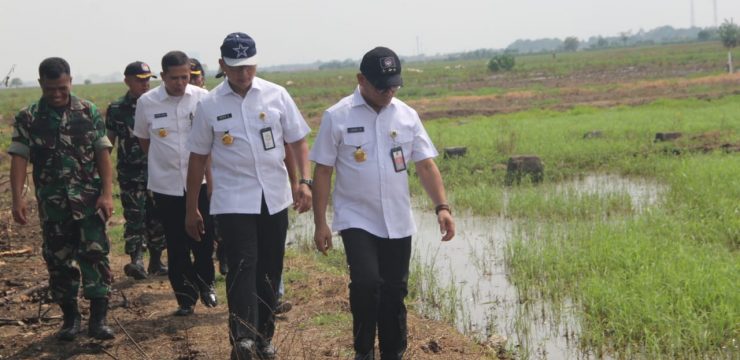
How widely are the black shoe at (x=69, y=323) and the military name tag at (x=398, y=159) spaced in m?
2.26

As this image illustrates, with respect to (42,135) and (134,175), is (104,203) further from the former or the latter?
(134,175)

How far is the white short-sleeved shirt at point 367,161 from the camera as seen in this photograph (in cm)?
393

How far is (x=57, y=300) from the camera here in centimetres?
494

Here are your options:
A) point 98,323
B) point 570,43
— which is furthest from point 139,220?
point 570,43

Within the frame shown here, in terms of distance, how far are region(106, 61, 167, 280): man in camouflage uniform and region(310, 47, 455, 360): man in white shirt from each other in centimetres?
266

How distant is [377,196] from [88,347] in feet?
6.77

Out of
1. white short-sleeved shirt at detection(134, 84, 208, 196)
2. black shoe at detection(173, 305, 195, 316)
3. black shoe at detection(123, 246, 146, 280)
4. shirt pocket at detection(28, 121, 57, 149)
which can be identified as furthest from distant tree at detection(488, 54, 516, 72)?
shirt pocket at detection(28, 121, 57, 149)

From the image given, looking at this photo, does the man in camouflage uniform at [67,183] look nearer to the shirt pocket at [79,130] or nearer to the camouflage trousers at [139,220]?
the shirt pocket at [79,130]

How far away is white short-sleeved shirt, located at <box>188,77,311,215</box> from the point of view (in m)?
4.20

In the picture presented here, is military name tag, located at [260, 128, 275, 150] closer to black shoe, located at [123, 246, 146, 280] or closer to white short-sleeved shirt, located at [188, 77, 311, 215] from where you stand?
white short-sleeved shirt, located at [188, 77, 311, 215]

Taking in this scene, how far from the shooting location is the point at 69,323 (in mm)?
4988

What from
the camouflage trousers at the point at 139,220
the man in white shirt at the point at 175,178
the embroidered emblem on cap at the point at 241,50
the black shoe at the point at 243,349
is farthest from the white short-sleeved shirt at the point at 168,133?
the black shoe at the point at 243,349

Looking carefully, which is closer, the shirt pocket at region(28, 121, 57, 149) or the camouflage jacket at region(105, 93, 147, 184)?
the shirt pocket at region(28, 121, 57, 149)

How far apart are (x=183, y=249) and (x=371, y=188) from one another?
6.22 ft
